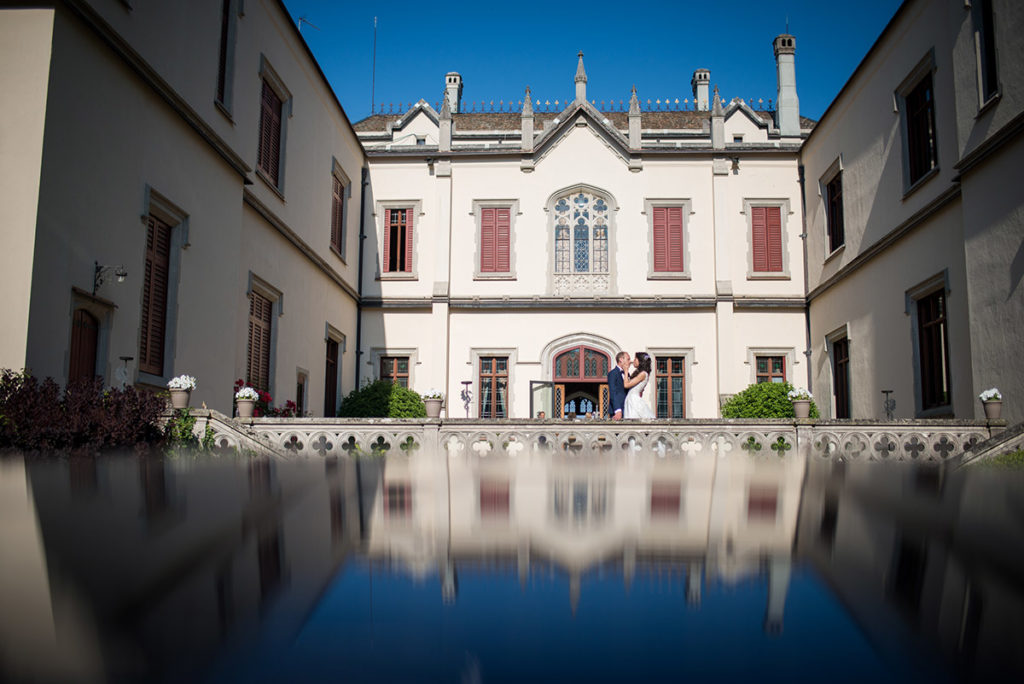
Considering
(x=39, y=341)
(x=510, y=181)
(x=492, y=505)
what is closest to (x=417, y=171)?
(x=510, y=181)

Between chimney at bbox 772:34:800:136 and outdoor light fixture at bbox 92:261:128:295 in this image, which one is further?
chimney at bbox 772:34:800:136

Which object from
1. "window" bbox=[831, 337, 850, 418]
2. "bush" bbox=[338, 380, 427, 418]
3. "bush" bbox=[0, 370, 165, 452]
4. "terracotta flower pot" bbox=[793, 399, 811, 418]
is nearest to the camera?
"bush" bbox=[0, 370, 165, 452]

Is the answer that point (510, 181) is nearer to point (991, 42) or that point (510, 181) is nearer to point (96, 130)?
point (991, 42)

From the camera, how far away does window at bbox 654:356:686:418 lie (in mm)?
21609

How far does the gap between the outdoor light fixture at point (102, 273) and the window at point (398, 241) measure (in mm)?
13404

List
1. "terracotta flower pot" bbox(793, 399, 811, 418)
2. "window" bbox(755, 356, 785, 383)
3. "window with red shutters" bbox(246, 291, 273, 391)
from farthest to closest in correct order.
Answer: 1. "window" bbox(755, 356, 785, 383)
2. "window with red shutters" bbox(246, 291, 273, 391)
3. "terracotta flower pot" bbox(793, 399, 811, 418)

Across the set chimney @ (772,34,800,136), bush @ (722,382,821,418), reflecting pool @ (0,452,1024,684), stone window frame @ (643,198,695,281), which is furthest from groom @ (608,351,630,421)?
chimney @ (772,34,800,136)

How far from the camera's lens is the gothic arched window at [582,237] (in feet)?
73.4

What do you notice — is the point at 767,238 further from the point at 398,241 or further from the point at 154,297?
the point at 154,297

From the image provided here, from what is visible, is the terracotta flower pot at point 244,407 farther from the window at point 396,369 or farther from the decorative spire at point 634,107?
the decorative spire at point 634,107

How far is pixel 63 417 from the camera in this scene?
6824 millimetres

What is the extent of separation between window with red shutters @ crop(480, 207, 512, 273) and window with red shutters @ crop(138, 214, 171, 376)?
11.8 meters

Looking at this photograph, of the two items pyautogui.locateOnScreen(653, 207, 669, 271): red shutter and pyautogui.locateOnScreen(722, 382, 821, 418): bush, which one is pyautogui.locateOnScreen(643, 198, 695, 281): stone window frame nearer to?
pyautogui.locateOnScreen(653, 207, 669, 271): red shutter

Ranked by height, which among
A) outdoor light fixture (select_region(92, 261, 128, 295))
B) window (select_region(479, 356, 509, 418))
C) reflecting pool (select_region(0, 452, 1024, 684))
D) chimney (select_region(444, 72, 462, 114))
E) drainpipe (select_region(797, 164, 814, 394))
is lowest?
reflecting pool (select_region(0, 452, 1024, 684))
